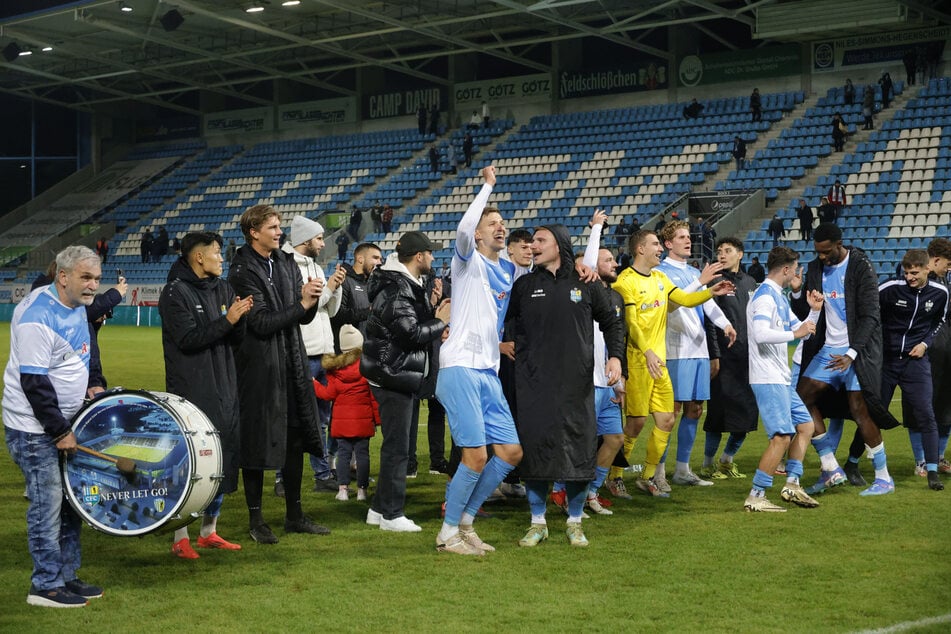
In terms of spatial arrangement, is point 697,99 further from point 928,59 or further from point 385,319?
point 385,319

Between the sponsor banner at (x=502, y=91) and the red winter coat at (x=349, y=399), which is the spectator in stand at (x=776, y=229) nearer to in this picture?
the sponsor banner at (x=502, y=91)

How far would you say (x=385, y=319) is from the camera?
24.4ft

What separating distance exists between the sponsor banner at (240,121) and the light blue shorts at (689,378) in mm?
40143

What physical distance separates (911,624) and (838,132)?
2677 cm

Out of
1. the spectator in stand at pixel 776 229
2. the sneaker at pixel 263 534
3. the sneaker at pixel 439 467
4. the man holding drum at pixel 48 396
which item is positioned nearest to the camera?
the man holding drum at pixel 48 396

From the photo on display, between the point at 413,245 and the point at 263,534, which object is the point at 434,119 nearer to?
the point at 413,245

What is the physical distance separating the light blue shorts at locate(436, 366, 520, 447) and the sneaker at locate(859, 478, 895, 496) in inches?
138

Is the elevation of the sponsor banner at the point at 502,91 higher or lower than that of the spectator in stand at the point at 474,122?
higher

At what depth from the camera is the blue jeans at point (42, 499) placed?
18.9ft

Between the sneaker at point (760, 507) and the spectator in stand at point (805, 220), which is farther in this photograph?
the spectator in stand at point (805, 220)

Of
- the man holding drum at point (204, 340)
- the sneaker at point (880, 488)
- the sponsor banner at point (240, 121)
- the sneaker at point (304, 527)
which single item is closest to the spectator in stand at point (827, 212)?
the sneaker at point (880, 488)

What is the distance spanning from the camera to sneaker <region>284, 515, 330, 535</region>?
761 cm

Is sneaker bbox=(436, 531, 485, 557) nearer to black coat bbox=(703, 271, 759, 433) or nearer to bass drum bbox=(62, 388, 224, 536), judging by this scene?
bass drum bbox=(62, 388, 224, 536)

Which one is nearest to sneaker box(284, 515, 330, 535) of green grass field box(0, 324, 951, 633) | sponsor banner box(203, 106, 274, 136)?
green grass field box(0, 324, 951, 633)
